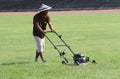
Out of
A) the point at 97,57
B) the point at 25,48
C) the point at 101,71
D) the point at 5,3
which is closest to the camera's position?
the point at 101,71

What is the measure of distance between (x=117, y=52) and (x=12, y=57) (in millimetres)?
3798

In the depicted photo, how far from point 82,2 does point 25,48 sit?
4782 centimetres

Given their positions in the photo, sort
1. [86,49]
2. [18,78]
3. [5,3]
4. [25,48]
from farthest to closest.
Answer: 1. [5,3]
2. [25,48]
3. [86,49]
4. [18,78]

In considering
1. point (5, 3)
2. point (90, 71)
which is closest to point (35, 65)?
point (90, 71)

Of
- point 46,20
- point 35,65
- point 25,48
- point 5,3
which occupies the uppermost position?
point 46,20

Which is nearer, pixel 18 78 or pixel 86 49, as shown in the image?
pixel 18 78

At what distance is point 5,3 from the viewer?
74.5 meters

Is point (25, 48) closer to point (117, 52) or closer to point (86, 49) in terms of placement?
point (86, 49)

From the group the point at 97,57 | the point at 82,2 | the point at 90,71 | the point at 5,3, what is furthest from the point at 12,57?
the point at 5,3

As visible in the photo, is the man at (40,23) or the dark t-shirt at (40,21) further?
the dark t-shirt at (40,21)

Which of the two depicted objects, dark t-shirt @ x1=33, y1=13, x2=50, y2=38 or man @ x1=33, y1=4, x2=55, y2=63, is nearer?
man @ x1=33, y1=4, x2=55, y2=63

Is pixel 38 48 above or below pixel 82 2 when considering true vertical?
above

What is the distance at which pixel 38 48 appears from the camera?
14.2 m

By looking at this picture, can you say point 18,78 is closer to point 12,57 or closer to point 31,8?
point 12,57
